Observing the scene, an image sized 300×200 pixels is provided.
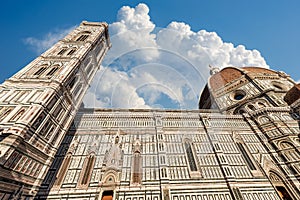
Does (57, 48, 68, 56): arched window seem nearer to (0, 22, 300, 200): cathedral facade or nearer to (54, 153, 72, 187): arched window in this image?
(0, 22, 300, 200): cathedral facade

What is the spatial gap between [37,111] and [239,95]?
21.2m

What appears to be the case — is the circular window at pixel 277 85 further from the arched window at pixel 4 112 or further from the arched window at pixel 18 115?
the arched window at pixel 4 112

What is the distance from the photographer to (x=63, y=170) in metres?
9.98

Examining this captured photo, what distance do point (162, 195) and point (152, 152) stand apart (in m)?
3.08

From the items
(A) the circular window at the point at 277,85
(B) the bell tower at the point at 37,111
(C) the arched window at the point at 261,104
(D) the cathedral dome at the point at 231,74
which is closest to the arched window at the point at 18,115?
(B) the bell tower at the point at 37,111

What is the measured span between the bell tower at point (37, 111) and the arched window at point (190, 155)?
32.5ft

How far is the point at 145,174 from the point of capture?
33.2ft

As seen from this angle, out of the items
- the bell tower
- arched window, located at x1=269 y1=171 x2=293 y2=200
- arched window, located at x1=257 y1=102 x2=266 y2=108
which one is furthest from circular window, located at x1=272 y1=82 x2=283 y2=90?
the bell tower

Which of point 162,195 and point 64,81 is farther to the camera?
point 64,81

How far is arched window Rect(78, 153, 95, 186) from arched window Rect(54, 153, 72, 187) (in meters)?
1.18

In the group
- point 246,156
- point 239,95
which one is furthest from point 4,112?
point 239,95

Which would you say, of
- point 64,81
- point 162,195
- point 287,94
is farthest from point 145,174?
point 287,94

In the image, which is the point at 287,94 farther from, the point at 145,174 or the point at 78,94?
the point at 78,94

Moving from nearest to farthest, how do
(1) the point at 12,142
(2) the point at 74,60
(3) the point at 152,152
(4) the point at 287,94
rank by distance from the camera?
1. (1) the point at 12,142
2. (3) the point at 152,152
3. (2) the point at 74,60
4. (4) the point at 287,94
